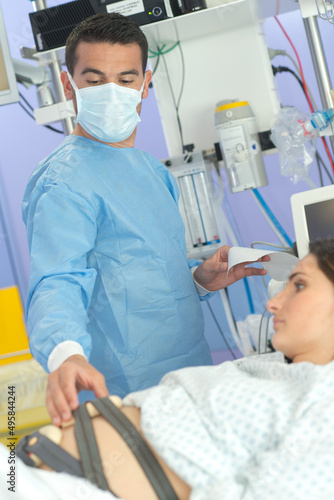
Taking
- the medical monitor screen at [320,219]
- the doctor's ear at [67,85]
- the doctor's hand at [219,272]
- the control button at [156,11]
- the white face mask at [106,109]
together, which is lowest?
the doctor's hand at [219,272]

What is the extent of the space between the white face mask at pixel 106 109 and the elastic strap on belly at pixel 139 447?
0.83 m

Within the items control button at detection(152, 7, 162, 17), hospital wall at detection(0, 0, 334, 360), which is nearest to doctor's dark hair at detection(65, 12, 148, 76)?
control button at detection(152, 7, 162, 17)

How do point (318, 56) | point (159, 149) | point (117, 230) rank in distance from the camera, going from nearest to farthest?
point (117, 230) < point (318, 56) < point (159, 149)

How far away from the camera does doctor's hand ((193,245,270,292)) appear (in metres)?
1.58

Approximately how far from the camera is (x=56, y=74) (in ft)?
7.54

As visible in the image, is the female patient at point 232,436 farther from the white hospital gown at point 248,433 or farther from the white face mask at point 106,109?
the white face mask at point 106,109

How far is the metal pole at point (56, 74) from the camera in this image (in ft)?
7.23

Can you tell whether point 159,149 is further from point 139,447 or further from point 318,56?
point 139,447

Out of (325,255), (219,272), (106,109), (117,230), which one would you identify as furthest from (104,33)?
(325,255)

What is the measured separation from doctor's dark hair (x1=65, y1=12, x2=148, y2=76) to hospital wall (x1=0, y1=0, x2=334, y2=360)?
5.64 feet

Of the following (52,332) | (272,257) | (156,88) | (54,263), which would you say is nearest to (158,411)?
(52,332)

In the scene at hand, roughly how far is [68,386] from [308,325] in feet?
1.59

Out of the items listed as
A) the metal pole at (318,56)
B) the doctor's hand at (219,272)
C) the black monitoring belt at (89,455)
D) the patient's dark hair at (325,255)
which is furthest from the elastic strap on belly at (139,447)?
the metal pole at (318,56)

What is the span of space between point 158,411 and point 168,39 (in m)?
1.78
